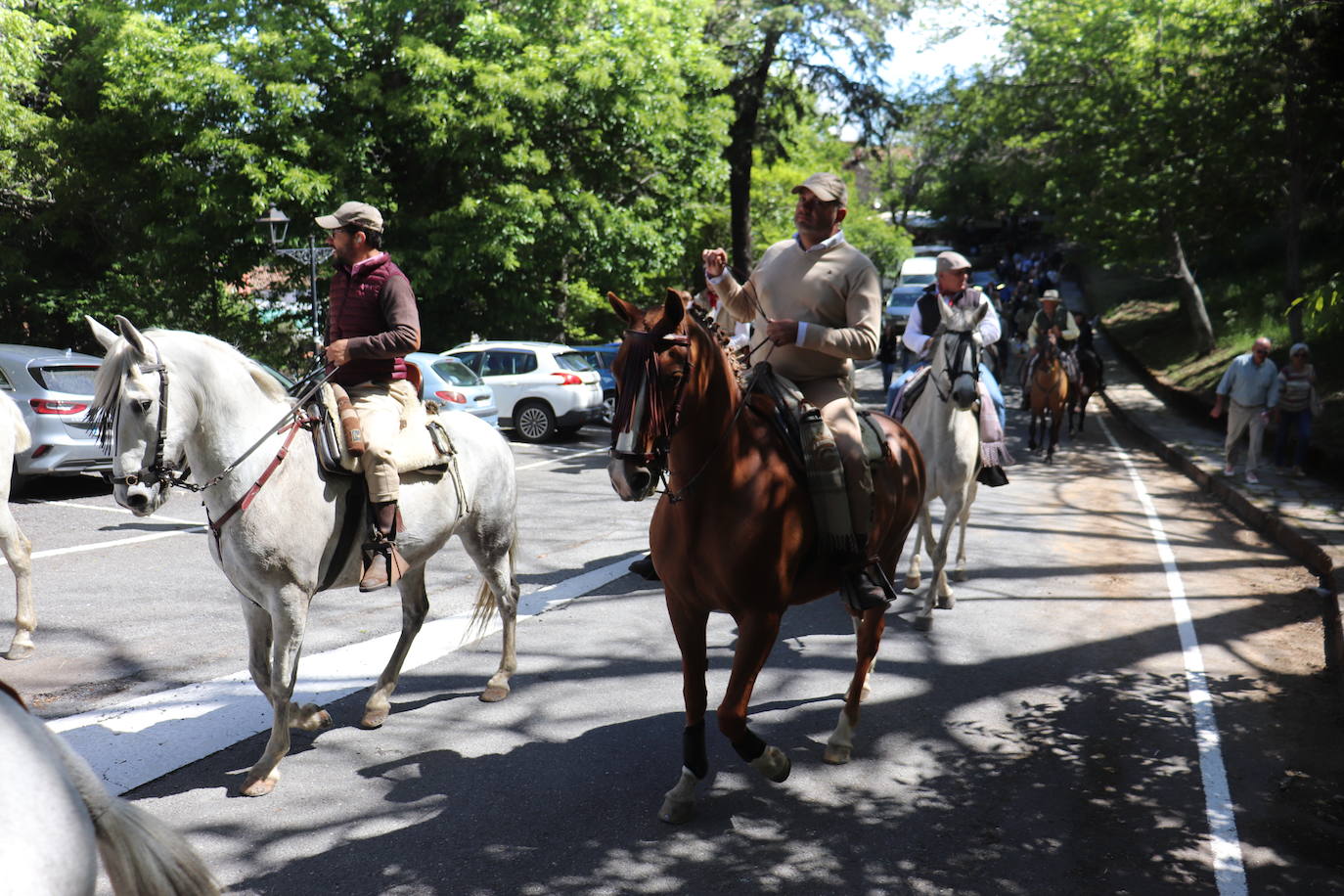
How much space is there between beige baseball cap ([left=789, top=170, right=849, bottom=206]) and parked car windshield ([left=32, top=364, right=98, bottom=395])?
10309 mm

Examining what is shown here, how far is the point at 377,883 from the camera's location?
3.96 meters

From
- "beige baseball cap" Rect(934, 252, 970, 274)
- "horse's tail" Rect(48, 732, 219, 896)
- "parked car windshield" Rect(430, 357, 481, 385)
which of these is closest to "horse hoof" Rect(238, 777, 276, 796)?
"horse's tail" Rect(48, 732, 219, 896)

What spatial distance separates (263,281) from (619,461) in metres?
25.6

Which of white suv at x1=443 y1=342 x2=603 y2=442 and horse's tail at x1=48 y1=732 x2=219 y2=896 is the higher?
white suv at x1=443 y1=342 x2=603 y2=442

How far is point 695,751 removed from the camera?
4.61 meters

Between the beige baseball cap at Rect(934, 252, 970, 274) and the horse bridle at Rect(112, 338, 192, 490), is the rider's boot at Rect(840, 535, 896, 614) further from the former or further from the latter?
the beige baseball cap at Rect(934, 252, 970, 274)

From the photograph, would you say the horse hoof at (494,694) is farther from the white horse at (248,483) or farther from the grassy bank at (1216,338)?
the grassy bank at (1216,338)

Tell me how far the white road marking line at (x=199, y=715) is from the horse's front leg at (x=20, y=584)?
1362 mm

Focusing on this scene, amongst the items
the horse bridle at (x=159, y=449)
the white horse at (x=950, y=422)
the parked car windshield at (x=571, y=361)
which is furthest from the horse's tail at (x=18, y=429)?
the parked car windshield at (x=571, y=361)

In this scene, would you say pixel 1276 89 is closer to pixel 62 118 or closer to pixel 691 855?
pixel 691 855

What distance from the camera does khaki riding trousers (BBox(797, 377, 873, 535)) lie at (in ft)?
16.2

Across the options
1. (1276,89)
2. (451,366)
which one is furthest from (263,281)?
(1276,89)

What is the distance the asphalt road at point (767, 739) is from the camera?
166 inches

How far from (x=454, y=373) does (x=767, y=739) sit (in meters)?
13.6
